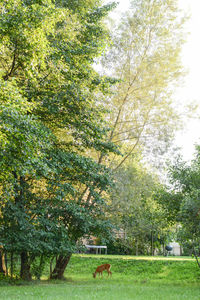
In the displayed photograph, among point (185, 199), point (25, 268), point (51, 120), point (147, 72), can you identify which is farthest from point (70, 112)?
point (25, 268)

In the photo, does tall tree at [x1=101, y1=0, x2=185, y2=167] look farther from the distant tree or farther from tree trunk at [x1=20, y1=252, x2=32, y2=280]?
tree trunk at [x1=20, y1=252, x2=32, y2=280]

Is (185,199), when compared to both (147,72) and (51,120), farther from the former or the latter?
(147,72)

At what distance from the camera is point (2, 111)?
1058cm

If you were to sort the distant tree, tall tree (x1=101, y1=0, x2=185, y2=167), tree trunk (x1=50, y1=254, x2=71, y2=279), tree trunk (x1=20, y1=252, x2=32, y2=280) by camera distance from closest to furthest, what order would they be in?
the distant tree → tree trunk (x1=20, y1=252, x2=32, y2=280) → tree trunk (x1=50, y1=254, x2=71, y2=279) → tall tree (x1=101, y1=0, x2=185, y2=167)

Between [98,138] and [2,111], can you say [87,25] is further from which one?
[2,111]

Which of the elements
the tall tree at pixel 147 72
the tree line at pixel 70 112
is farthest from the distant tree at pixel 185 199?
the tall tree at pixel 147 72

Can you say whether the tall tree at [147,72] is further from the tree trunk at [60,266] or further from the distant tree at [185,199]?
the tree trunk at [60,266]

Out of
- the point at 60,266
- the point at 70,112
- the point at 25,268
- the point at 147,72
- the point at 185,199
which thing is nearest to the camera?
the point at 185,199

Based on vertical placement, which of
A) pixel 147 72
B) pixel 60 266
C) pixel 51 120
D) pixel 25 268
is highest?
pixel 147 72

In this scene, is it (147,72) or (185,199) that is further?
(147,72)

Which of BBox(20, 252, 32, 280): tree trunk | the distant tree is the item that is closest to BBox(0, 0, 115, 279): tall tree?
BBox(20, 252, 32, 280): tree trunk

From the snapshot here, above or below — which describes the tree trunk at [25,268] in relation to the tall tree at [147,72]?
below

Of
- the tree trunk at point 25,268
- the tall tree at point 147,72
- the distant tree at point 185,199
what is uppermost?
the tall tree at point 147,72

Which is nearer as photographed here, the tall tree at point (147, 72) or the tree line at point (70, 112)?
the tree line at point (70, 112)
